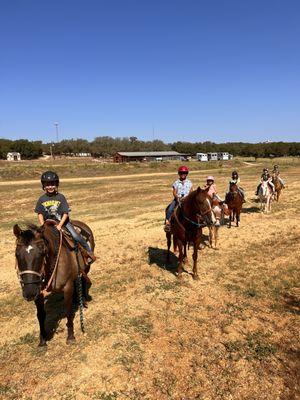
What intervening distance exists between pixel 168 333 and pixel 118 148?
146 m

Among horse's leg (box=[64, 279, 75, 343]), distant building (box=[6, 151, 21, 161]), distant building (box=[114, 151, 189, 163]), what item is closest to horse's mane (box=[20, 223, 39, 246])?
horse's leg (box=[64, 279, 75, 343])

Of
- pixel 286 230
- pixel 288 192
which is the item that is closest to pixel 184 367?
pixel 286 230

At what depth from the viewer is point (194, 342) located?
248 inches

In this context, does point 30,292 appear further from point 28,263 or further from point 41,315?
point 41,315

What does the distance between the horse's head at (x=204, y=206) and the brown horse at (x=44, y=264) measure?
3.41m

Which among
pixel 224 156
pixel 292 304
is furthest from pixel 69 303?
pixel 224 156

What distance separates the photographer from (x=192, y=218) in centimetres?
885

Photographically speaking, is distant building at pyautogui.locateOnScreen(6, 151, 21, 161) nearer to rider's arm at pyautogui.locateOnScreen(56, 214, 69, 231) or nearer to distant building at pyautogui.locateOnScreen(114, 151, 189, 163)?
distant building at pyautogui.locateOnScreen(114, 151, 189, 163)

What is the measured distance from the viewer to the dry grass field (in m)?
5.21

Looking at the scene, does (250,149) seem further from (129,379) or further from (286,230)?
(129,379)

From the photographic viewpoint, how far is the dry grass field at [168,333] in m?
5.21

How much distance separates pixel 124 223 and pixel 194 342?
11.6 m

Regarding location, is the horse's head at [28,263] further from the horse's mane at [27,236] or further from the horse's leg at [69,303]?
the horse's leg at [69,303]

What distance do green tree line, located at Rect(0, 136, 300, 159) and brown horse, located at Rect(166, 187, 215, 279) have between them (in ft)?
329
